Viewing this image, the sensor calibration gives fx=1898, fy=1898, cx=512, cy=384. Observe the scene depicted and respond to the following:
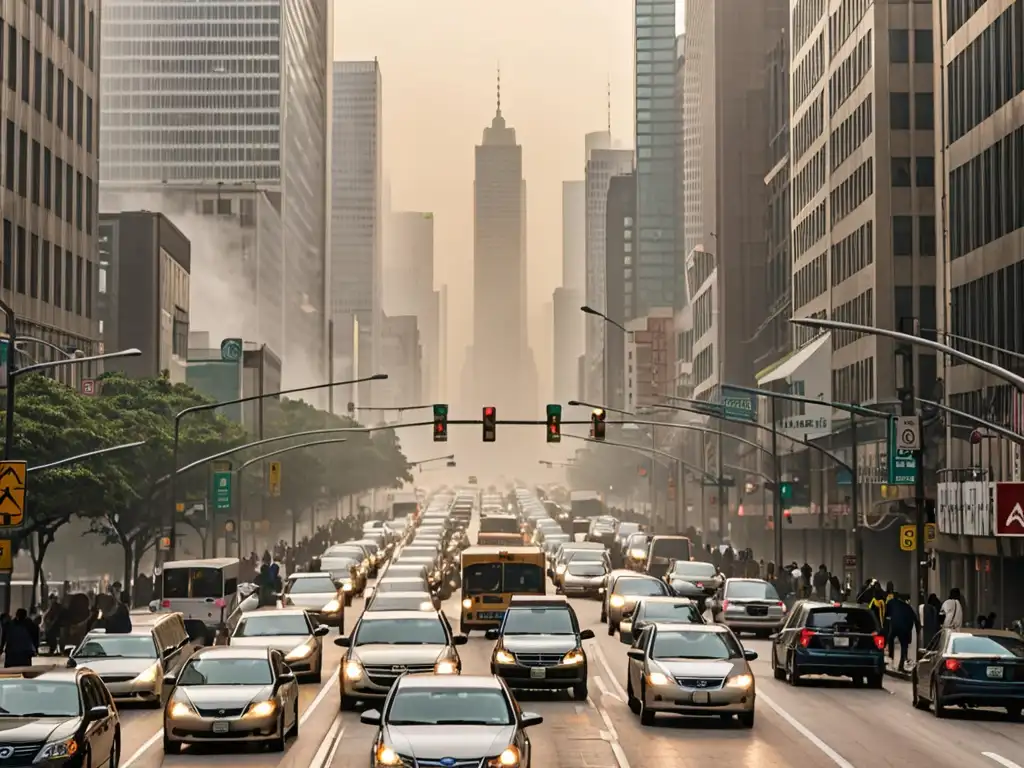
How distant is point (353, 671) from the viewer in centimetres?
3031

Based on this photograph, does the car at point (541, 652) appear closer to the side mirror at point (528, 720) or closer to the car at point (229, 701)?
the car at point (229, 701)

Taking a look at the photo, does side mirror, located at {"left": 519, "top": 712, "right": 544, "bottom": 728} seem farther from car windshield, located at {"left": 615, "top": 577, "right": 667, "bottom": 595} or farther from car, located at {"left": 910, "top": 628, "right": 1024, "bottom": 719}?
car windshield, located at {"left": 615, "top": 577, "right": 667, "bottom": 595}

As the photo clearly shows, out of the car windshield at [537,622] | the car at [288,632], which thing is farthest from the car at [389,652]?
the car at [288,632]

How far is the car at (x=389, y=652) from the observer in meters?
30.0

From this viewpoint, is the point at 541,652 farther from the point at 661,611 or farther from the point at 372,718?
the point at 372,718

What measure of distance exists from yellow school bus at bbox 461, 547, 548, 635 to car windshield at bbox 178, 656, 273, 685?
24939mm

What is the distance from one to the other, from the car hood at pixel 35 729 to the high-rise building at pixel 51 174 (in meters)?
54.8

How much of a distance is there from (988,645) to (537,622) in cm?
800

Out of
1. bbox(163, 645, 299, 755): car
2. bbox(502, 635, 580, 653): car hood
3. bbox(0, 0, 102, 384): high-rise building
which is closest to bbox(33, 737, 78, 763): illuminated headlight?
bbox(163, 645, 299, 755): car

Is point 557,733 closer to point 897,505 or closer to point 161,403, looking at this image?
point 897,505

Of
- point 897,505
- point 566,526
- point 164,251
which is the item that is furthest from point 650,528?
point 897,505

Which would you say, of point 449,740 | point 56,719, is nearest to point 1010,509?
point 449,740

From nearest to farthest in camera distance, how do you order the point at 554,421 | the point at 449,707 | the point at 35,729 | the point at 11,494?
the point at 35,729, the point at 449,707, the point at 11,494, the point at 554,421

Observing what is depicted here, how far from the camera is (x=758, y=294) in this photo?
506ft
